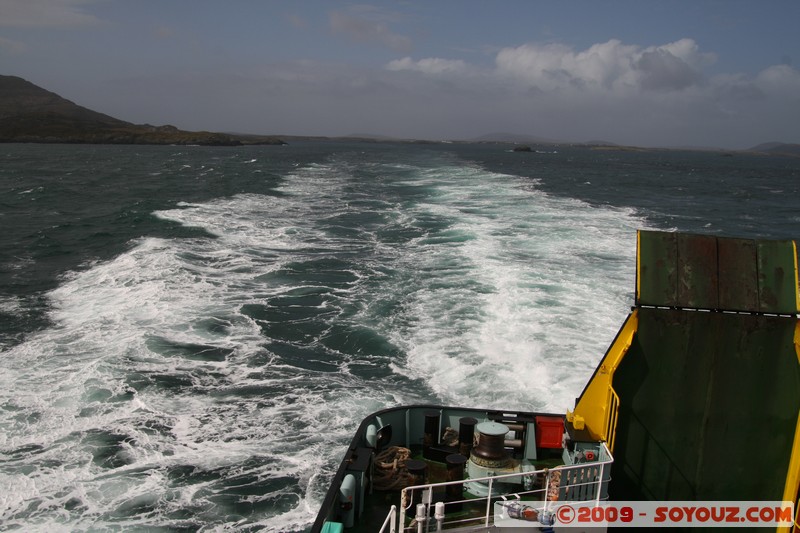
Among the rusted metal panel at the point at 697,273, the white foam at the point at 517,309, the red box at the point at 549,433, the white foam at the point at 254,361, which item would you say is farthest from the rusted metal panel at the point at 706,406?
the white foam at the point at 517,309

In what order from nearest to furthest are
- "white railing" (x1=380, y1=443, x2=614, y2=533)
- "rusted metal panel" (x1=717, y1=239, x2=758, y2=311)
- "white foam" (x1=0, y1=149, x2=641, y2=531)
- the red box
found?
1. "white railing" (x1=380, y1=443, x2=614, y2=533)
2. "rusted metal panel" (x1=717, y1=239, x2=758, y2=311)
3. the red box
4. "white foam" (x1=0, y1=149, x2=641, y2=531)

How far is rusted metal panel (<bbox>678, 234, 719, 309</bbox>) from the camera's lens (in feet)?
27.5

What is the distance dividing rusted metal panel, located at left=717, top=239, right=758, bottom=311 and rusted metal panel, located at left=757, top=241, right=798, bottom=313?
9 centimetres

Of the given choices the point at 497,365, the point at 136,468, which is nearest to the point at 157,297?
the point at 136,468

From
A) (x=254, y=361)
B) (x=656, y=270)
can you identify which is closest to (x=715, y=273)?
(x=656, y=270)

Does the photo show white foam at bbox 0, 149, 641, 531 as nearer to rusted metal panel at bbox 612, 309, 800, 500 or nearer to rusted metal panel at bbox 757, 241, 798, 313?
rusted metal panel at bbox 612, 309, 800, 500

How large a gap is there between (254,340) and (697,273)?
15.8 m

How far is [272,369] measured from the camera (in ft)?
61.6

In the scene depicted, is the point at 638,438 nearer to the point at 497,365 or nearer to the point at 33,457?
the point at 497,365

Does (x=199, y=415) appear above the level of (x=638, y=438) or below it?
below

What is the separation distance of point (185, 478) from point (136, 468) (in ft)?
4.02

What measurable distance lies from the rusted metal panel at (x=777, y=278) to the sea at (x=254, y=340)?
8.86m

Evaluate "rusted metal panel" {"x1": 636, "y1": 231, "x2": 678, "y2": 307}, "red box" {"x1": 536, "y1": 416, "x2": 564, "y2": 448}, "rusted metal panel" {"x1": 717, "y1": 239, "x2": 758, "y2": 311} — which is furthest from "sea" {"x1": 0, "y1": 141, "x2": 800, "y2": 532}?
"rusted metal panel" {"x1": 717, "y1": 239, "x2": 758, "y2": 311}

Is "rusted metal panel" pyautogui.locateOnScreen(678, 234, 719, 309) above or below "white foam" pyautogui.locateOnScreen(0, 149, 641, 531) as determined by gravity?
above
